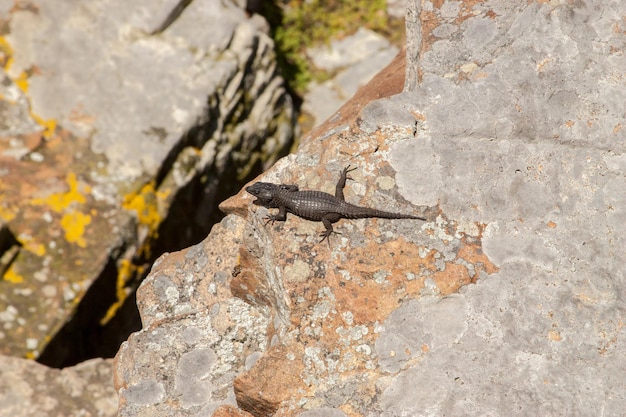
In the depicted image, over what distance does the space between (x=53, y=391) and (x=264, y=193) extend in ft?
10.3

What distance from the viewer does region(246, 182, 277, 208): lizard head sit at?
4.44m

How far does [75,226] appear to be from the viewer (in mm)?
6297

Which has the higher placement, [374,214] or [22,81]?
[22,81]

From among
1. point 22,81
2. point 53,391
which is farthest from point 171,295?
point 22,81

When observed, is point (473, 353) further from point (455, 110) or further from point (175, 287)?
point (175, 287)

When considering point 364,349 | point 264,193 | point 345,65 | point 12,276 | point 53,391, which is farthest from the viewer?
point 345,65

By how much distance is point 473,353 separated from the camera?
3.80m

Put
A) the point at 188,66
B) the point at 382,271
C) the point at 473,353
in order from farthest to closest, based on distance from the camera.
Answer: the point at 188,66 < the point at 382,271 < the point at 473,353

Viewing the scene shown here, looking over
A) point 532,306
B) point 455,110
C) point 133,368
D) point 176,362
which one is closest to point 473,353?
point 532,306

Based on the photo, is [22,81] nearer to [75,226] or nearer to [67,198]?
[67,198]

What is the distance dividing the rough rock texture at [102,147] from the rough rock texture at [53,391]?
0.92 ft

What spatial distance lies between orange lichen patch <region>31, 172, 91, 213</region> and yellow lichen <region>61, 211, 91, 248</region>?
12 centimetres

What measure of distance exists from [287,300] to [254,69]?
4.60 metres

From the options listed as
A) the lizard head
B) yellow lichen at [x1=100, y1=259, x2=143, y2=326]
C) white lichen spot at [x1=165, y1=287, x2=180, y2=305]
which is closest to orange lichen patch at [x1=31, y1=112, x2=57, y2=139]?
yellow lichen at [x1=100, y1=259, x2=143, y2=326]
